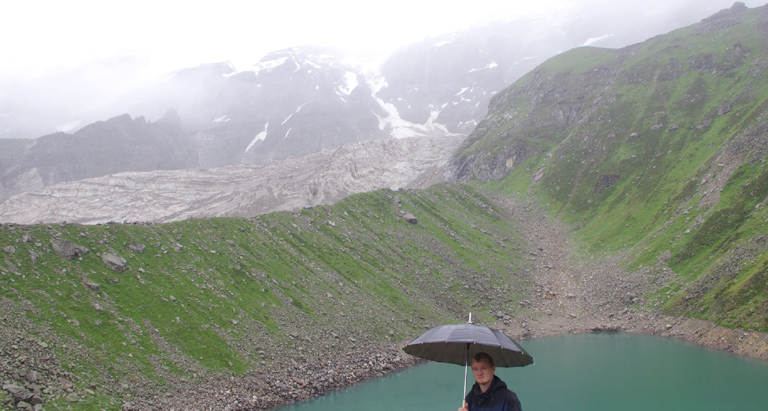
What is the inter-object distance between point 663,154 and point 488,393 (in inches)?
4393

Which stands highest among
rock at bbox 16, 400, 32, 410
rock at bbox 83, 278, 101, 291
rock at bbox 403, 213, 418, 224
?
rock at bbox 83, 278, 101, 291

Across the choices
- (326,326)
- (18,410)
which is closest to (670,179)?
(326,326)

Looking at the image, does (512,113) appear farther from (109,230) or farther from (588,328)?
(109,230)

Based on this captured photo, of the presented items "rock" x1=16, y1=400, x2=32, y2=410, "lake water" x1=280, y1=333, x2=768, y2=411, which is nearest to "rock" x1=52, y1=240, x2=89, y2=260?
Result: "rock" x1=16, y1=400, x2=32, y2=410

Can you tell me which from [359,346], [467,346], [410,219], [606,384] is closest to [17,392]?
[467,346]

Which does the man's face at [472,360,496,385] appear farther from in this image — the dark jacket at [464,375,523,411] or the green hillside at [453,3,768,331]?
the green hillside at [453,3,768,331]

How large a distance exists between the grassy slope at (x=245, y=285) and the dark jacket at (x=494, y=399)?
32557 millimetres

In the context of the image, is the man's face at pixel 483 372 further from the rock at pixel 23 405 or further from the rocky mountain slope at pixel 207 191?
the rocky mountain slope at pixel 207 191

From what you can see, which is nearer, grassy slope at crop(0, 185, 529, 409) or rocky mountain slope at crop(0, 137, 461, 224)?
grassy slope at crop(0, 185, 529, 409)

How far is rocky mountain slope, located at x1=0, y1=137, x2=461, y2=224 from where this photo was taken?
162 meters

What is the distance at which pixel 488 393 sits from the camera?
343 inches

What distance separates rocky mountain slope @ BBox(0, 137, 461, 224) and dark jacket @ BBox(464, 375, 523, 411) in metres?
147

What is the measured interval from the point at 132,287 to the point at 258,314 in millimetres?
13105

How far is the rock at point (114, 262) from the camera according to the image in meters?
45.1
